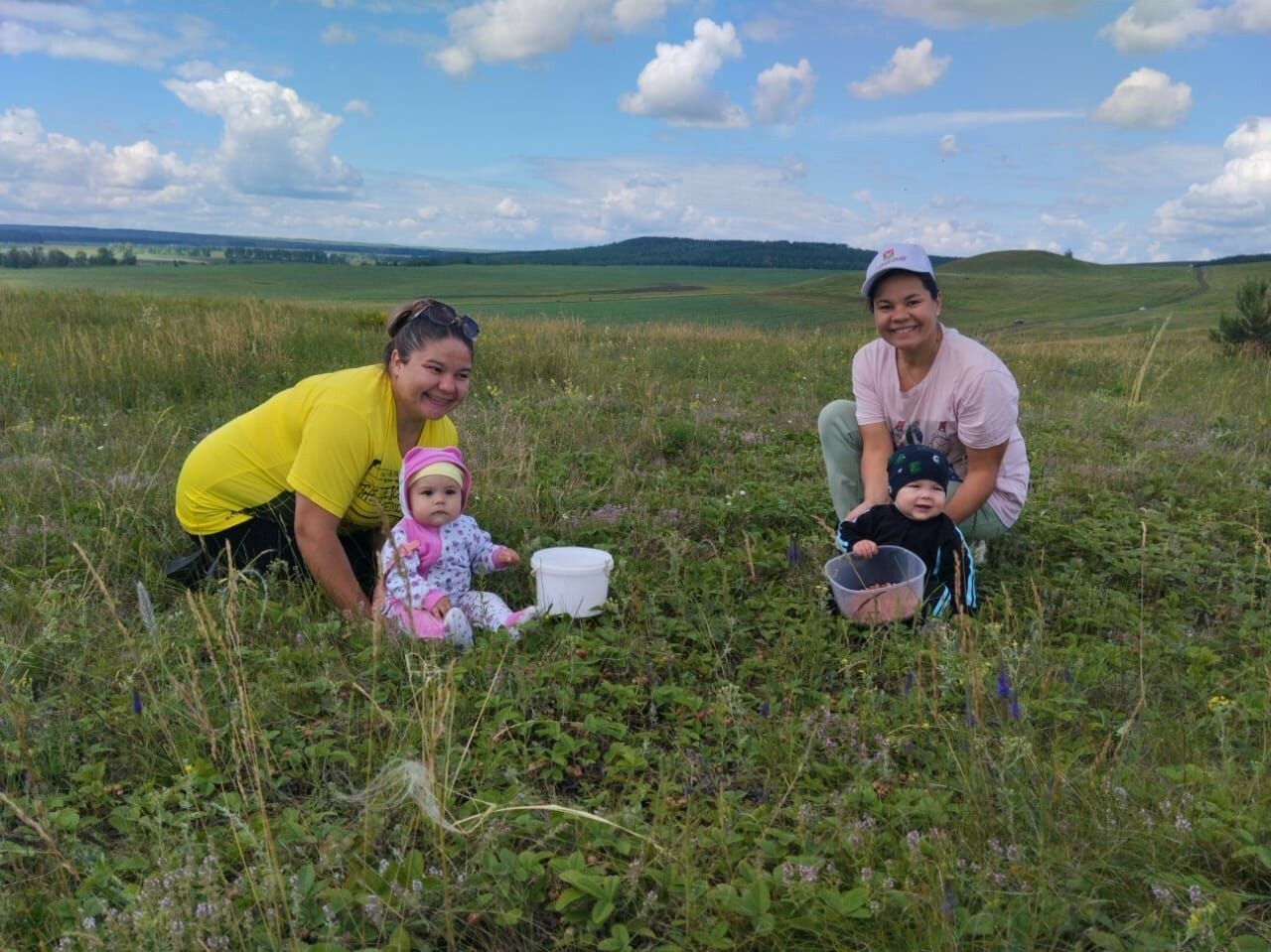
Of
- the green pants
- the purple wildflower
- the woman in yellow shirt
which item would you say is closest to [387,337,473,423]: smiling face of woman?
the woman in yellow shirt

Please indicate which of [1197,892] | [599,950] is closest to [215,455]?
[599,950]

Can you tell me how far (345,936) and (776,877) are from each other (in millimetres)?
967

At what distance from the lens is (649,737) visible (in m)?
2.74

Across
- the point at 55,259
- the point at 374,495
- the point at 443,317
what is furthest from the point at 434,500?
the point at 55,259

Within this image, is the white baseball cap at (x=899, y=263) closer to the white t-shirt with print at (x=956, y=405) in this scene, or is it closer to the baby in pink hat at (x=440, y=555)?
the white t-shirt with print at (x=956, y=405)

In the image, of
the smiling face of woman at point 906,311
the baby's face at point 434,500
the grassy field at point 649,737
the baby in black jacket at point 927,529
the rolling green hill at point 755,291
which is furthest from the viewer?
the rolling green hill at point 755,291

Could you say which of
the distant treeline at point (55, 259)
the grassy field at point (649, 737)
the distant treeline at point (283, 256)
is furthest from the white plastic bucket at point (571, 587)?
the distant treeline at point (283, 256)

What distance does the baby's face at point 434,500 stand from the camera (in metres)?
3.59

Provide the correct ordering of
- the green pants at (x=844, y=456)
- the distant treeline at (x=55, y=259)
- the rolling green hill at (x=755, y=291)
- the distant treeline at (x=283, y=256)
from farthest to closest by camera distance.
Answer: the distant treeline at (x=283, y=256) → the rolling green hill at (x=755, y=291) → the distant treeline at (x=55, y=259) → the green pants at (x=844, y=456)

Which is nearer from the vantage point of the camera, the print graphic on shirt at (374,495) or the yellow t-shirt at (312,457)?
the yellow t-shirt at (312,457)

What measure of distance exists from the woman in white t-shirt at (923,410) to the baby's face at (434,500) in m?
1.90

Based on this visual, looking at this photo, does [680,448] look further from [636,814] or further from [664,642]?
[636,814]

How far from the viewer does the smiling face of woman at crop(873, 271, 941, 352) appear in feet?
13.2

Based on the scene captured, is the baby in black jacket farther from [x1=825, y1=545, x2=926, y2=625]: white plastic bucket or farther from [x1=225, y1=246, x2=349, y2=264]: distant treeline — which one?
[x1=225, y1=246, x2=349, y2=264]: distant treeline
